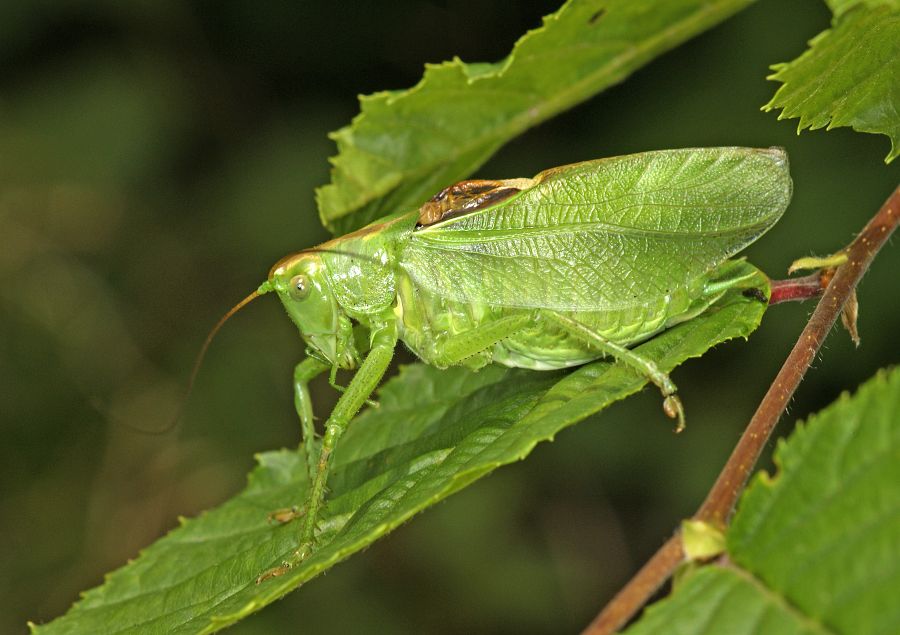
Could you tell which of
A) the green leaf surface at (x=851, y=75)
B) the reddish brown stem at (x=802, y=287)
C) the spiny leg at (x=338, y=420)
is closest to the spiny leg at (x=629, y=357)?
the reddish brown stem at (x=802, y=287)

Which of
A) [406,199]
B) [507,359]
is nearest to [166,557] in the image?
[507,359]

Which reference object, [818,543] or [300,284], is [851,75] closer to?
[818,543]

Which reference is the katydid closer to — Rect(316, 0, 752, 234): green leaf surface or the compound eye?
the compound eye

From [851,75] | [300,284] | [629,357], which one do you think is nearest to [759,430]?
[629,357]

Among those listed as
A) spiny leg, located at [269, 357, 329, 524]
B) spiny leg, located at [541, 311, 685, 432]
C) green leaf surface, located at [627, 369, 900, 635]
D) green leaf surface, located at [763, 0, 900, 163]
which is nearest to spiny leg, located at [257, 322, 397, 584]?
spiny leg, located at [269, 357, 329, 524]

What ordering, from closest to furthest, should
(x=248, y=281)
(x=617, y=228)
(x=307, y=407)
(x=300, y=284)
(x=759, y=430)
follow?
(x=759, y=430) → (x=617, y=228) → (x=300, y=284) → (x=307, y=407) → (x=248, y=281)

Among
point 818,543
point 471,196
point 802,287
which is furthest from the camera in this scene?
point 471,196
